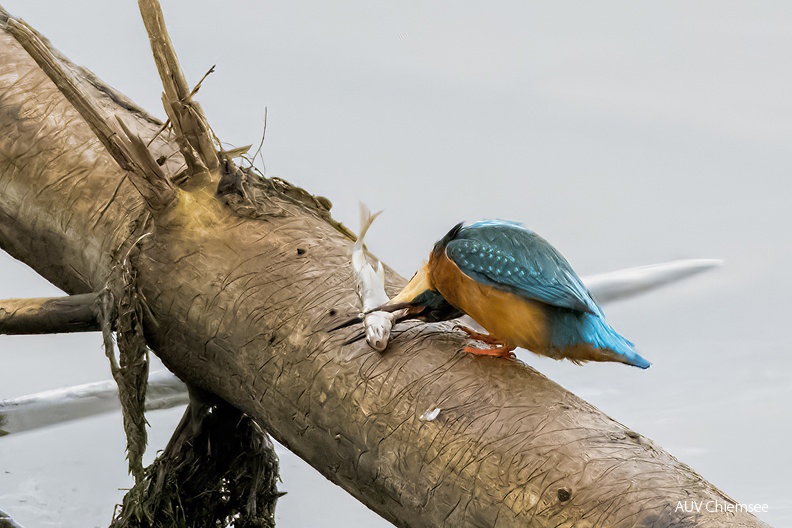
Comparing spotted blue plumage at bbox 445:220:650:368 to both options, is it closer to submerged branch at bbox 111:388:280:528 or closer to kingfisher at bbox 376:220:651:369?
kingfisher at bbox 376:220:651:369

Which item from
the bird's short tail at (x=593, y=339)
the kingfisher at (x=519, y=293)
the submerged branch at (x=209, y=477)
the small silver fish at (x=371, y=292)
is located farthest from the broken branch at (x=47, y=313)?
the bird's short tail at (x=593, y=339)

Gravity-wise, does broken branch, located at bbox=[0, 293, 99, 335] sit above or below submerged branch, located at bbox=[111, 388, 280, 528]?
above

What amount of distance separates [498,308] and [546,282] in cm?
7

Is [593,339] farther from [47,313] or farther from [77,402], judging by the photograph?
[77,402]

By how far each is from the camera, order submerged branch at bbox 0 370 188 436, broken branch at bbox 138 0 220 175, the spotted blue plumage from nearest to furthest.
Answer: the spotted blue plumage → broken branch at bbox 138 0 220 175 → submerged branch at bbox 0 370 188 436

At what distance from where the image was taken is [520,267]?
1.15 metres

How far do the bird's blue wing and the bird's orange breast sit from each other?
1cm

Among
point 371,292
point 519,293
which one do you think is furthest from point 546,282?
point 371,292

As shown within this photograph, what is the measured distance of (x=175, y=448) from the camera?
1.56m

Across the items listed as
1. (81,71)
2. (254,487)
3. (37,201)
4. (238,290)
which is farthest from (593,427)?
(81,71)

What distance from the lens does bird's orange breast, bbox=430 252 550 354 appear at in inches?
45.5

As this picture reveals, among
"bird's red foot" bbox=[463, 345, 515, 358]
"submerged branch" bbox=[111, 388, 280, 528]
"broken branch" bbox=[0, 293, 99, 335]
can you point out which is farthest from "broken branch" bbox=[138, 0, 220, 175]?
"bird's red foot" bbox=[463, 345, 515, 358]

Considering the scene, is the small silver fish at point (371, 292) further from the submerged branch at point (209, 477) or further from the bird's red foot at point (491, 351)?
the submerged branch at point (209, 477)

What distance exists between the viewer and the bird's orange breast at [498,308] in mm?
1156
